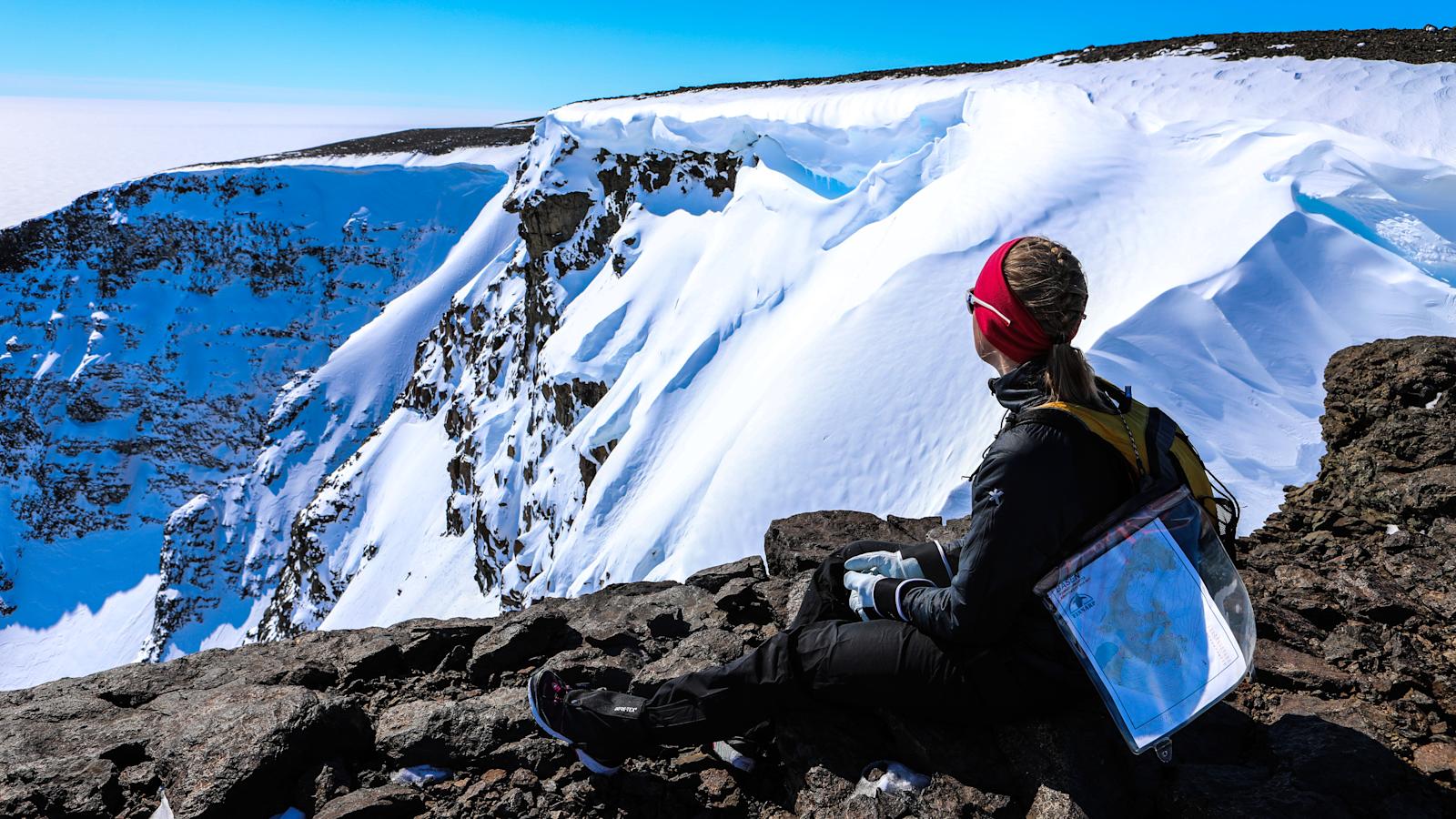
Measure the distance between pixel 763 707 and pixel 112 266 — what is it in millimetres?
74192

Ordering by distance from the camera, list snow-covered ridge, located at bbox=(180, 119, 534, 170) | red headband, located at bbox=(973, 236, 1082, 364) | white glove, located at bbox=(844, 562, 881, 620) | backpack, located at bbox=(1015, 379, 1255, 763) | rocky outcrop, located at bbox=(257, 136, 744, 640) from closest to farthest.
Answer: backpack, located at bbox=(1015, 379, 1255, 763)
red headband, located at bbox=(973, 236, 1082, 364)
white glove, located at bbox=(844, 562, 881, 620)
rocky outcrop, located at bbox=(257, 136, 744, 640)
snow-covered ridge, located at bbox=(180, 119, 534, 170)

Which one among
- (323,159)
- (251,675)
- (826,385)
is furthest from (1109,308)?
(323,159)

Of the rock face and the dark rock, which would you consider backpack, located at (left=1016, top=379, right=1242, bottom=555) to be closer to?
the rock face

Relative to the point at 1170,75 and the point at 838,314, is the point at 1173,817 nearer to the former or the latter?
the point at 838,314

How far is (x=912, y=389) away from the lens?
7.70 meters

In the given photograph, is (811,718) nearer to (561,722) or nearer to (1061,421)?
(561,722)

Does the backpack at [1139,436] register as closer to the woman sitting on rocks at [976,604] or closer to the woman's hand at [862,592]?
the woman sitting on rocks at [976,604]

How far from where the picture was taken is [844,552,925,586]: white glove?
2818 millimetres

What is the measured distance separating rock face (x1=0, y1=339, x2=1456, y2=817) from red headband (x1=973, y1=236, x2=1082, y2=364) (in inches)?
43.4

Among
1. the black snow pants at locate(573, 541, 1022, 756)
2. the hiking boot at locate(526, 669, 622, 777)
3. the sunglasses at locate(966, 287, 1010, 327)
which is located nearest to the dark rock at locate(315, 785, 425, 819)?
the hiking boot at locate(526, 669, 622, 777)

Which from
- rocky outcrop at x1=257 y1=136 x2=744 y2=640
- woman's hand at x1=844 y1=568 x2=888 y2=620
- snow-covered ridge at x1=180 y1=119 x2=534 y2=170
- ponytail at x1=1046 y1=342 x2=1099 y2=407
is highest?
snow-covered ridge at x1=180 y1=119 x2=534 y2=170

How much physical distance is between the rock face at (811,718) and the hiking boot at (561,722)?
7 cm

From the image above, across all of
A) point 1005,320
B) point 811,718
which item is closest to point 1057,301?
point 1005,320

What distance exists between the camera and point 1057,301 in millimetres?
2256
